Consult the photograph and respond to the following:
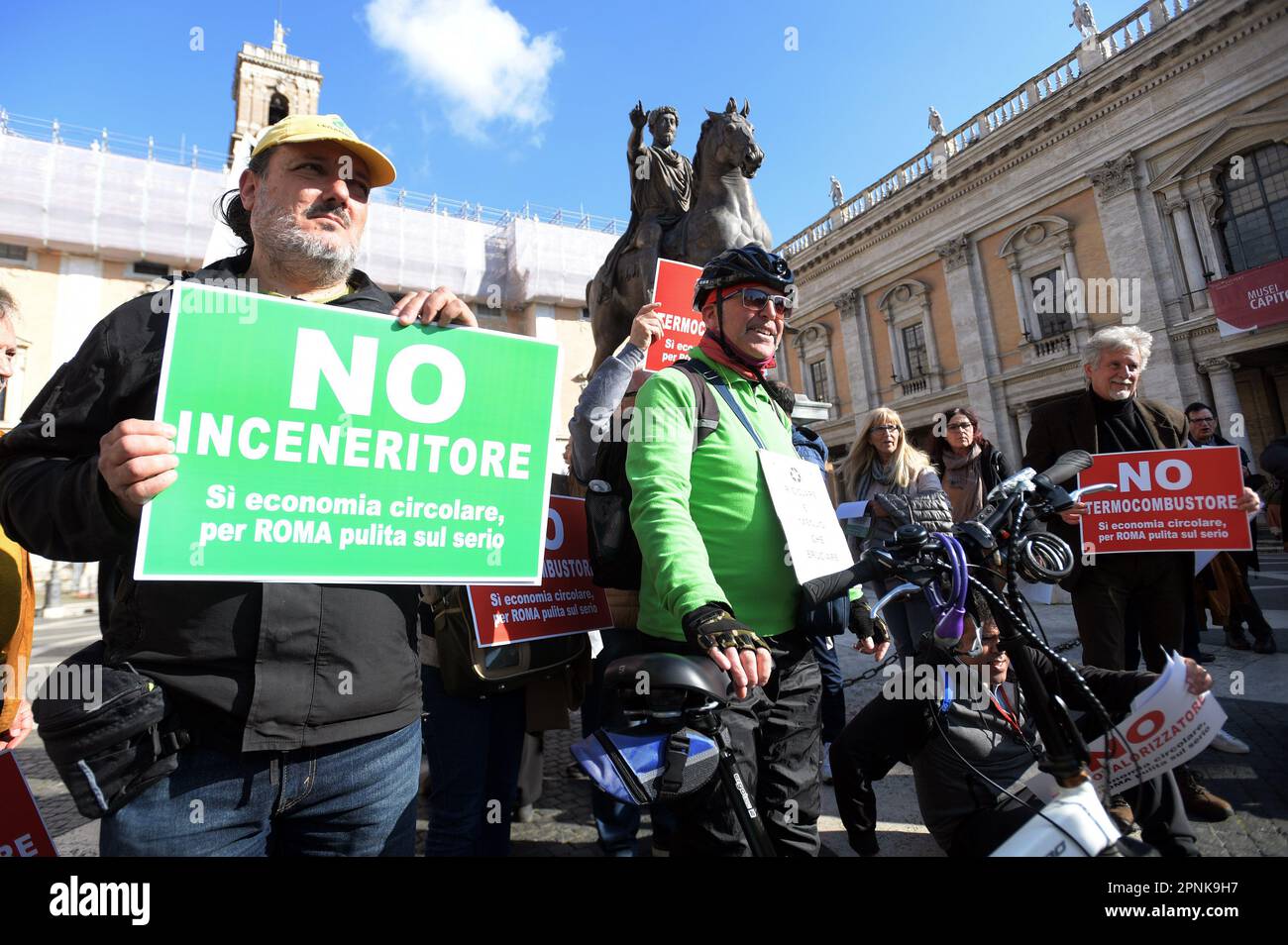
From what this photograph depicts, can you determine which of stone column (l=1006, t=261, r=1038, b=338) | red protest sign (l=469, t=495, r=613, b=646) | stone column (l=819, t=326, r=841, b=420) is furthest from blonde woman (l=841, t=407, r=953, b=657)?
stone column (l=819, t=326, r=841, b=420)

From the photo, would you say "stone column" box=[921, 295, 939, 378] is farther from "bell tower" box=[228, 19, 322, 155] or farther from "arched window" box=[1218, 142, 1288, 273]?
"bell tower" box=[228, 19, 322, 155]

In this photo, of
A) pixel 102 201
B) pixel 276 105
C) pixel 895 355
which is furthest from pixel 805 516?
pixel 276 105

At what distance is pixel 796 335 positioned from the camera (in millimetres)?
30797

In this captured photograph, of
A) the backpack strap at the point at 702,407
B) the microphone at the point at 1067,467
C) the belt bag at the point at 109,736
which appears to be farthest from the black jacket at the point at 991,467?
the belt bag at the point at 109,736

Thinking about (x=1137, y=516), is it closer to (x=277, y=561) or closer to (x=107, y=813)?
(x=277, y=561)

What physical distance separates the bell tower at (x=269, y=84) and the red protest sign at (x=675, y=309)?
4633 centimetres

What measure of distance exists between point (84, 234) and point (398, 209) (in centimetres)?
1210

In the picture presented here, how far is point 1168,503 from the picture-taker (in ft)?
10.3

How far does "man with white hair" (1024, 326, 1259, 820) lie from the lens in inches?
116

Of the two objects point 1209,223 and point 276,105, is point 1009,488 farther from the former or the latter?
point 276,105

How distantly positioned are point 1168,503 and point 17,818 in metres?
A: 4.35

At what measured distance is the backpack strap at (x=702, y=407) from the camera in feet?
5.84

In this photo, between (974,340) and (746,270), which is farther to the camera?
(974,340)

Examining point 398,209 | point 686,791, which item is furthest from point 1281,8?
point 398,209
